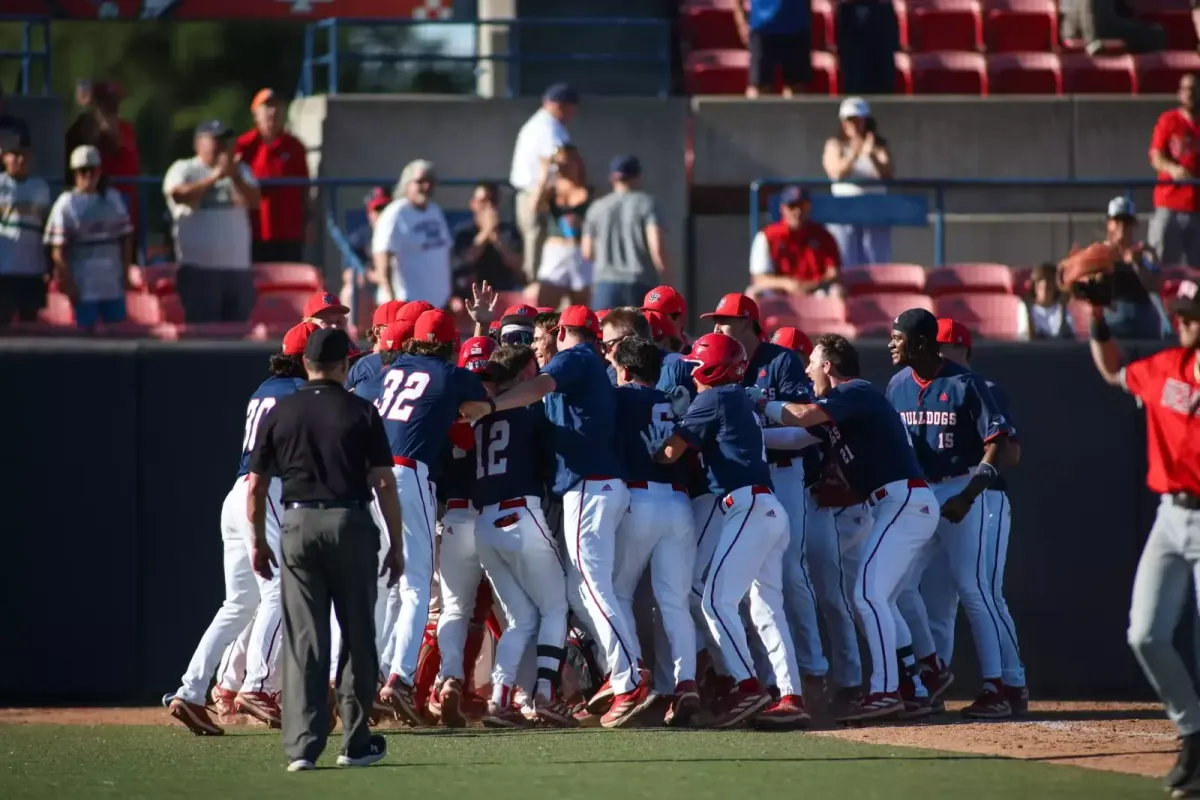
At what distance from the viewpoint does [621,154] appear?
1648 cm

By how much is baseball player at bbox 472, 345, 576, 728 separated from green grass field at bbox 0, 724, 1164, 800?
0.38 meters

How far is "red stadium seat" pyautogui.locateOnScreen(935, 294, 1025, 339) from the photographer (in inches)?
547

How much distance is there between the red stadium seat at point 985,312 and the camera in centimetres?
1389

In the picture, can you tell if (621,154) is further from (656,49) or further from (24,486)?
(24,486)

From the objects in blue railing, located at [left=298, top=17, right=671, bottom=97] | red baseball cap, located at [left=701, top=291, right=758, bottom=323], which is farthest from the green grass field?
blue railing, located at [left=298, top=17, right=671, bottom=97]

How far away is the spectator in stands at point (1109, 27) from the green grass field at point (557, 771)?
1062 centimetres

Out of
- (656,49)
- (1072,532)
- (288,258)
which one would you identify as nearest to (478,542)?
(1072,532)

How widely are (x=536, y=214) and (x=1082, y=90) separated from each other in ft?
21.6

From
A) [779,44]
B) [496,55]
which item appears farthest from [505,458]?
[779,44]

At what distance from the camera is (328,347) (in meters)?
7.98

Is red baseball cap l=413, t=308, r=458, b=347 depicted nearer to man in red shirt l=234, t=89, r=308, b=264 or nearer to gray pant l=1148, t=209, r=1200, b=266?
man in red shirt l=234, t=89, r=308, b=264

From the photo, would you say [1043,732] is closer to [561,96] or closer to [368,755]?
[368,755]

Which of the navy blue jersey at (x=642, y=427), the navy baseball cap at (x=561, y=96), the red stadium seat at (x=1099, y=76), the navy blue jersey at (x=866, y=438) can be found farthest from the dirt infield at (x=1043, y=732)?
the red stadium seat at (x=1099, y=76)

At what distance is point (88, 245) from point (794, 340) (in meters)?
4.94
